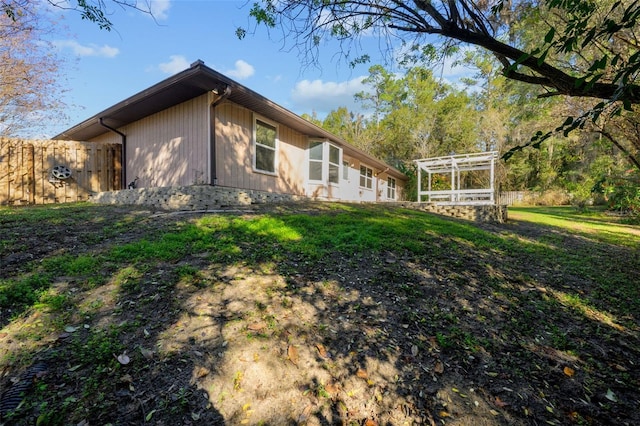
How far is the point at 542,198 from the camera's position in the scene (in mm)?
22141

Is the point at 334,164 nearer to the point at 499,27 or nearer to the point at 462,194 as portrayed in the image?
the point at 462,194

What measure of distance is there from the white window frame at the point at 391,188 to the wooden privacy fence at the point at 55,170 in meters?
14.6

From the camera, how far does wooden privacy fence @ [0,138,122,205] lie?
8.59 metres

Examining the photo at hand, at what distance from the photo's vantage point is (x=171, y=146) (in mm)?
8031

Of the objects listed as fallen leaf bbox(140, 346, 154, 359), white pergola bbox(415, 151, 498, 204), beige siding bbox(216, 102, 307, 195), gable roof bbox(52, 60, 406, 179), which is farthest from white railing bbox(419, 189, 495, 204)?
fallen leaf bbox(140, 346, 154, 359)

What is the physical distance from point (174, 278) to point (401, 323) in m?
2.24

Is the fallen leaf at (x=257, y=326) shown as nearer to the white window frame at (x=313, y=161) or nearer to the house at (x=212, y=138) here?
the house at (x=212, y=138)

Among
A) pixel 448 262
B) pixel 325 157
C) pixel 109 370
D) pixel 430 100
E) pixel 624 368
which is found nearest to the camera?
pixel 109 370

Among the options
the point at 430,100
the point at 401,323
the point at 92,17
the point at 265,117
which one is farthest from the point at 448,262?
the point at 430,100

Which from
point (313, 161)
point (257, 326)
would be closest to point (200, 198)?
point (313, 161)

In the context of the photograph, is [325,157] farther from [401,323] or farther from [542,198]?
[542,198]

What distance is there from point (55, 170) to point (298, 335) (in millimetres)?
10693

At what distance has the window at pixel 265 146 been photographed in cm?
854

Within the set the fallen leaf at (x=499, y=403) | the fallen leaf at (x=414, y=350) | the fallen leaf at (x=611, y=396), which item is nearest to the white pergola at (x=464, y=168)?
the fallen leaf at (x=611, y=396)
